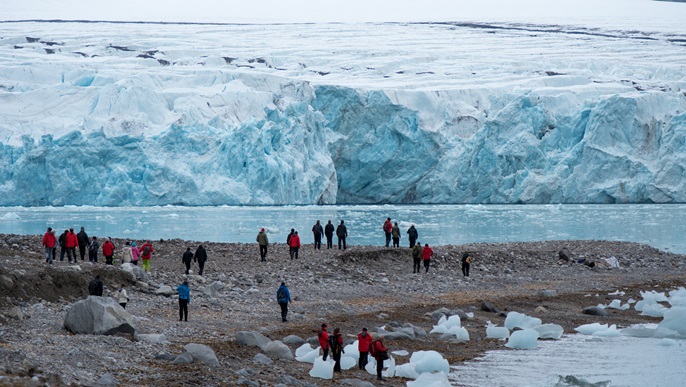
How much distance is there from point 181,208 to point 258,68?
18.0 meters

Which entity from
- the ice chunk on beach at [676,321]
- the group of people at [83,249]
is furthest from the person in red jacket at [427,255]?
the ice chunk on beach at [676,321]

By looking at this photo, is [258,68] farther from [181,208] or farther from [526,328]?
[526,328]

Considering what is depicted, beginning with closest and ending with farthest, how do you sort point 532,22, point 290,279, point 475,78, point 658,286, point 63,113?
1. point 290,279
2. point 658,286
3. point 63,113
4. point 475,78
5. point 532,22

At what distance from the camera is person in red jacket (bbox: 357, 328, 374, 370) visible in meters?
8.33

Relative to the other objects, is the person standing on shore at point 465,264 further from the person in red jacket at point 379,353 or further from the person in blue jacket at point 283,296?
the person in red jacket at point 379,353

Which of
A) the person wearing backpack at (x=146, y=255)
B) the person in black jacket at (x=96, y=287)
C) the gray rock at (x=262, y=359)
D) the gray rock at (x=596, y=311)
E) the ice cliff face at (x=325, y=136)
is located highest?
the ice cliff face at (x=325, y=136)

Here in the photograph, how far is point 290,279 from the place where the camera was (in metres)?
13.8

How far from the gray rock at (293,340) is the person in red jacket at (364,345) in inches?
40.1

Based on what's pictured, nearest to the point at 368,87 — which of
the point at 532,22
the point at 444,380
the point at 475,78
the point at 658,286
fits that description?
the point at 475,78

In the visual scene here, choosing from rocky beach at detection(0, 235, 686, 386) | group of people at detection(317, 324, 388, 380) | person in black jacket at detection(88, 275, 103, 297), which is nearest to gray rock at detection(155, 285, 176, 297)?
rocky beach at detection(0, 235, 686, 386)

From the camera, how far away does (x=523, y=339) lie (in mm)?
10195

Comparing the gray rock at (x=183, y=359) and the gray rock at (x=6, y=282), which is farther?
the gray rock at (x=6, y=282)

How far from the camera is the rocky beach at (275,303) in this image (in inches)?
293

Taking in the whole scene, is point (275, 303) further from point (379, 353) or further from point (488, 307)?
point (379, 353)
